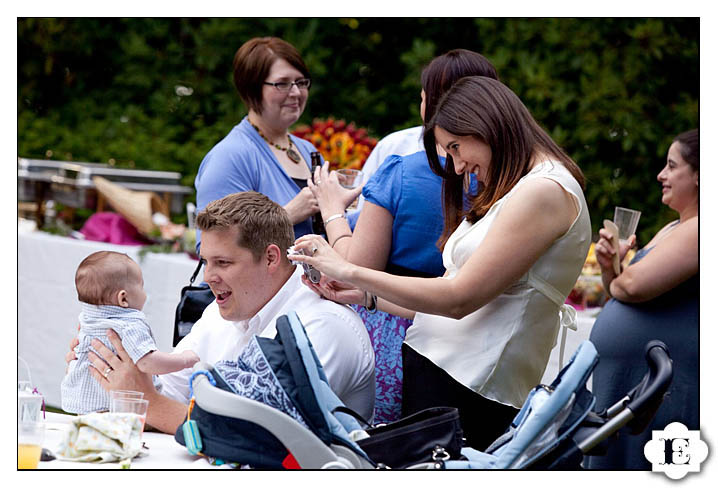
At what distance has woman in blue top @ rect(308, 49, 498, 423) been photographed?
260 centimetres

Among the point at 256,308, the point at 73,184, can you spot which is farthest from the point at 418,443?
the point at 73,184

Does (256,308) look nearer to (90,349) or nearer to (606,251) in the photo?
(90,349)

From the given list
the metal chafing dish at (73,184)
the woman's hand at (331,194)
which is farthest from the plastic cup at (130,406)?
the metal chafing dish at (73,184)

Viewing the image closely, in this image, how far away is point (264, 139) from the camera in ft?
11.4

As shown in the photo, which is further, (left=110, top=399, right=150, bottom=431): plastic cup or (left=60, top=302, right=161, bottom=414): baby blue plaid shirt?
(left=60, top=302, right=161, bottom=414): baby blue plaid shirt

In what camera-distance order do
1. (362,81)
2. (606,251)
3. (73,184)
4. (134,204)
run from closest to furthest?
(606,251) < (134,204) < (73,184) < (362,81)

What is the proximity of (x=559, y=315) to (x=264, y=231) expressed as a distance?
871 millimetres

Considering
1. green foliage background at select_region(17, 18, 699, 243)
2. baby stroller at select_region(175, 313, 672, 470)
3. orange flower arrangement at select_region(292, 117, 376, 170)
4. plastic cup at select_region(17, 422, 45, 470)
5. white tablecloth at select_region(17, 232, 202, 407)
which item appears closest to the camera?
baby stroller at select_region(175, 313, 672, 470)

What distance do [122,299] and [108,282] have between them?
65 millimetres

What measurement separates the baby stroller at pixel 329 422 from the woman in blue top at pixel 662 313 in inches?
29.2

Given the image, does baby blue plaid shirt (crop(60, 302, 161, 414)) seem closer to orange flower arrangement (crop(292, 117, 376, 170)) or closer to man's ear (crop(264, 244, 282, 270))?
man's ear (crop(264, 244, 282, 270))

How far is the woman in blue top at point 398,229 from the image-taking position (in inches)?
102

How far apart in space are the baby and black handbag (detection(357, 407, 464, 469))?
2.36ft

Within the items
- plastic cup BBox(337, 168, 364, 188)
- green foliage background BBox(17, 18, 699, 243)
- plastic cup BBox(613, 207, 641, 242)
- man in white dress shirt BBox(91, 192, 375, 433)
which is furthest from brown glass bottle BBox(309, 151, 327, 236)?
green foliage background BBox(17, 18, 699, 243)
